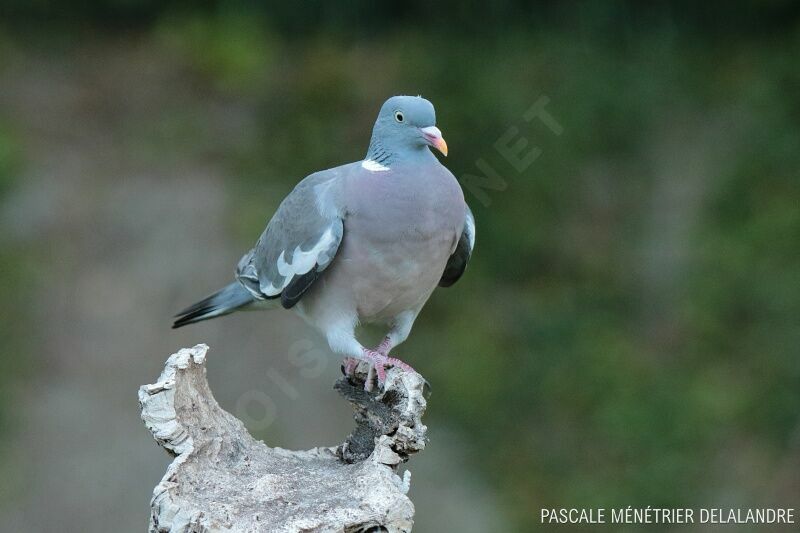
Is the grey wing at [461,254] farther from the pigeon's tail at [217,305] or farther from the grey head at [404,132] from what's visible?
the pigeon's tail at [217,305]

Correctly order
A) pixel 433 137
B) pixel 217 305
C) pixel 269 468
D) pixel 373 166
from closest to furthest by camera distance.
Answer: pixel 269 468 < pixel 433 137 < pixel 373 166 < pixel 217 305

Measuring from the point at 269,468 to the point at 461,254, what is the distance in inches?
33.7

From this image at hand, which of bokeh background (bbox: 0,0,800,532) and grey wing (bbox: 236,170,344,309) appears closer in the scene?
grey wing (bbox: 236,170,344,309)

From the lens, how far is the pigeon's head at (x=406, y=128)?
258 centimetres

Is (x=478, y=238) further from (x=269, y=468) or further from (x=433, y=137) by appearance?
(x=269, y=468)

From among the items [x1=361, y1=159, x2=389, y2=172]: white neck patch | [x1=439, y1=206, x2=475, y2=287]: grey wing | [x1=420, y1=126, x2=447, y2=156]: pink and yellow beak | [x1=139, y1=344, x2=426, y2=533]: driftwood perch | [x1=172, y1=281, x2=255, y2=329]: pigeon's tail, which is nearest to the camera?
[x1=139, y1=344, x2=426, y2=533]: driftwood perch

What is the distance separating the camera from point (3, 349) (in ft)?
15.0

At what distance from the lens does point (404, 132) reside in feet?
8.59

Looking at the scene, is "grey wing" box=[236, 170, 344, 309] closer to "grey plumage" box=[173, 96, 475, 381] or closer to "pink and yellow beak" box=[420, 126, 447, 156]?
"grey plumage" box=[173, 96, 475, 381]

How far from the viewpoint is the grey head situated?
2.58 meters

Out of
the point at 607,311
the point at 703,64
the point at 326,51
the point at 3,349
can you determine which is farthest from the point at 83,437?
the point at 703,64

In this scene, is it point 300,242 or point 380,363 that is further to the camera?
point 300,242

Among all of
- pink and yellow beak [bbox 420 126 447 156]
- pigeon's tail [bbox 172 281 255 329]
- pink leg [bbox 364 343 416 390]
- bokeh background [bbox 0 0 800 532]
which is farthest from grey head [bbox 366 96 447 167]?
bokeh background [bbox 0 0 800 532]

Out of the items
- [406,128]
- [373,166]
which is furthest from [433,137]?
[373,166]
